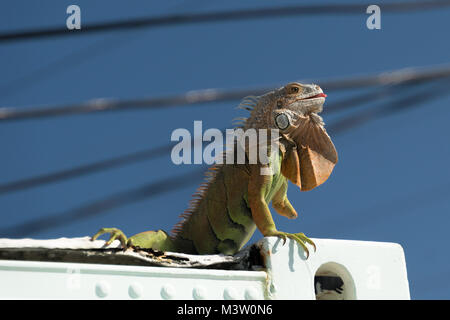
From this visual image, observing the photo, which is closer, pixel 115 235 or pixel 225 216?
pixel 115 235

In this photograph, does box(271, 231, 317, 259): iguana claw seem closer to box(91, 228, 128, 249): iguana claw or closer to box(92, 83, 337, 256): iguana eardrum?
box(92, 83, 337, 256): iguana eardrum

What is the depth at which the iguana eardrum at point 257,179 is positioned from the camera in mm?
7277

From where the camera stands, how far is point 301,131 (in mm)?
7613

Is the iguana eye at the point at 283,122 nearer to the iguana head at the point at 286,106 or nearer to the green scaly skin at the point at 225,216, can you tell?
the iguana head at the point at 286,106

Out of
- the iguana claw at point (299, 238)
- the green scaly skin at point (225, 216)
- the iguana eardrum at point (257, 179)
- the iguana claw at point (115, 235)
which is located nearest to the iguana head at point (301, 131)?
the iguana eardrum at point (257, 179)

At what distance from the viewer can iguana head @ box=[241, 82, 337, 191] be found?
→ 7.48m

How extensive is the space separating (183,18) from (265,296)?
4.70m

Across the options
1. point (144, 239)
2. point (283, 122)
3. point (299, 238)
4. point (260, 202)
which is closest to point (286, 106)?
point (283, 122)

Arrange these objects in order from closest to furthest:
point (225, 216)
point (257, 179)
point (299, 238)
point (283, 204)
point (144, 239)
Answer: point (299, 238)
point (144, 239)
point (257, 179)
point (225, 216)
point (283, 204)

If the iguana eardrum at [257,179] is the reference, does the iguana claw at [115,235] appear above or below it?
below

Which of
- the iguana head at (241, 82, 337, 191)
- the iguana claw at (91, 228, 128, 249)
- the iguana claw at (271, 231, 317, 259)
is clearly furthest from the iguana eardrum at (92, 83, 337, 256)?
the iguana claw at (91, 228, 128, 249)

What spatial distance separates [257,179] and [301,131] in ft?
2.94

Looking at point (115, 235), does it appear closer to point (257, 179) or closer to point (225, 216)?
point (225, 216)
